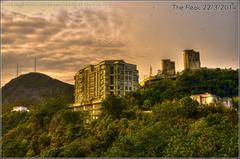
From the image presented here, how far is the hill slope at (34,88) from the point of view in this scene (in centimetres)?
496

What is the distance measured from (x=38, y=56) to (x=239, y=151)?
2.40m

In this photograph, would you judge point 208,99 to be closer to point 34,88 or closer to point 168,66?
point 168,66

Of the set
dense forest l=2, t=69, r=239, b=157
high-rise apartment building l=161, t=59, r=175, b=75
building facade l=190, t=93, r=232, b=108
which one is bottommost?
dense forest l=2, t=69, r=239, b=157

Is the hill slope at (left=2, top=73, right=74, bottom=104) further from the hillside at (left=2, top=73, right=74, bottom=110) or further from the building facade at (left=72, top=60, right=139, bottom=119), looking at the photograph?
the building facade at (left=72, top=60, right=139, bottom=119)

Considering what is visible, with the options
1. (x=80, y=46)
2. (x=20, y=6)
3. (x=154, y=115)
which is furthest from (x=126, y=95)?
(x=20, y=6)

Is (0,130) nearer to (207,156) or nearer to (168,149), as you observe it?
(168,149)

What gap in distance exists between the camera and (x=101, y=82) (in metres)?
5.00

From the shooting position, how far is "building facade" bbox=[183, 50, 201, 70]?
4.52 metres

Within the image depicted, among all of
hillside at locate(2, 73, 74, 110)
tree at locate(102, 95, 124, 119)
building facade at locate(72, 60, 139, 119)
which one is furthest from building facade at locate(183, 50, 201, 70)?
hillside at locate(2, 73, 74, 110)

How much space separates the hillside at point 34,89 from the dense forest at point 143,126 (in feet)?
0.60

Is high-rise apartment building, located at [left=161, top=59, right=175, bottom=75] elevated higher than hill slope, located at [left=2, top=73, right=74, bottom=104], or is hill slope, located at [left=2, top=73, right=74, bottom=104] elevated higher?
high-rise apartment building, located at [left=161, top=59, right=175, bottom=75]

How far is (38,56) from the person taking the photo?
4801mm

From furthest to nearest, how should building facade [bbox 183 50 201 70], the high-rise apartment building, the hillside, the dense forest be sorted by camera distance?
the hillside, the high-rise apartment building, building facade [bbox 183 50 201 70], the dense forest

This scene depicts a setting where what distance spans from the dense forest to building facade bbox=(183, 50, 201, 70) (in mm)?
142
